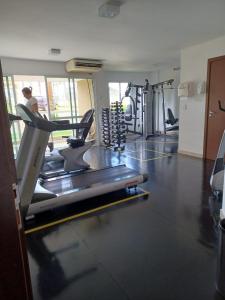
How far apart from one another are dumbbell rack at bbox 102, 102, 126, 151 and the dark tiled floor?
3222mm

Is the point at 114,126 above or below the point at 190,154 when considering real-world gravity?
above

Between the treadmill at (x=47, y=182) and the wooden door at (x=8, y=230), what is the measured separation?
113 centimetres

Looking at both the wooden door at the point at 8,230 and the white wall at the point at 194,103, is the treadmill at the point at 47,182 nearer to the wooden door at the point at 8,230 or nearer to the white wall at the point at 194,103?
the wooden door at the point at 8,230

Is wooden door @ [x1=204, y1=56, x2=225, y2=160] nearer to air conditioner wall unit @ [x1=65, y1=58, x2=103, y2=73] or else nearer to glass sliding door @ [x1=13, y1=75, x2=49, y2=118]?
air conditioner wall unit @ [x1=65, y1=58, x2=103, y2=73]

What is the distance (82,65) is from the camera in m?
5.68

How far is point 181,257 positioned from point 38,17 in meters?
3.26

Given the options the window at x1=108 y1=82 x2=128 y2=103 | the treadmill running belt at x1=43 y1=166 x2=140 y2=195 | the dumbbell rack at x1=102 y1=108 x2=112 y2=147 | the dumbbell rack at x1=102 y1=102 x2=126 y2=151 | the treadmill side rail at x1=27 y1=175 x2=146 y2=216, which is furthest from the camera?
the window at x1=108 y1=82 x2=128 y2=103

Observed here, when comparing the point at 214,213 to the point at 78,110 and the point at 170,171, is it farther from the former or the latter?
the point at 78,110

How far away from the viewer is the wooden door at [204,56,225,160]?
4.31 metres

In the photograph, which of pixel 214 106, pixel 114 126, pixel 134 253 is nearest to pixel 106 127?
pixel 114 126

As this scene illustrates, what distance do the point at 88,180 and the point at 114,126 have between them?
3.24 metres

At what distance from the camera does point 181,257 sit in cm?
182

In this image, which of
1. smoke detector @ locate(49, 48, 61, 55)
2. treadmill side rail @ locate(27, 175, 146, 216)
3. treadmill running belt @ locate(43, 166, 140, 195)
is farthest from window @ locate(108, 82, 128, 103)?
treadmill side rail @ locate(27, 175, 146, 216)

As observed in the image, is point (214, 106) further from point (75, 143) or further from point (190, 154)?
point (75, 143)
